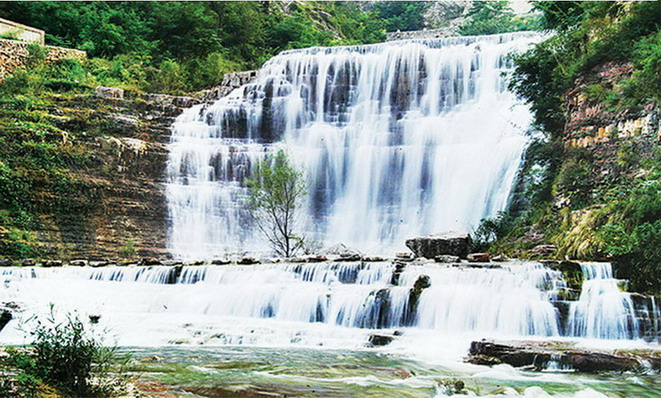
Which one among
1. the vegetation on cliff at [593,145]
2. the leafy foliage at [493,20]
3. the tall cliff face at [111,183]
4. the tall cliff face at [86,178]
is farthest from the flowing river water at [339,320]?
the leafy foliage at [493,20]

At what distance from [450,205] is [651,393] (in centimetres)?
1665

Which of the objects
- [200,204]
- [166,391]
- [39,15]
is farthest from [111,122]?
[166,391]

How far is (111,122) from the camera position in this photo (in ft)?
84.6

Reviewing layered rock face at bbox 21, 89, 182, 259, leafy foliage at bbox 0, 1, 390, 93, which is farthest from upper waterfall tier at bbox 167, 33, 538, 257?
leafy foliage at bbox 0, 1, 390, 93

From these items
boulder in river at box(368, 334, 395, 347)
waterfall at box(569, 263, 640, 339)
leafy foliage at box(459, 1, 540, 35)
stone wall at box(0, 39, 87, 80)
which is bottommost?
boulder in river at box(368, 334, 395, 347)

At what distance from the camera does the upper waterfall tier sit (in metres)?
24.6

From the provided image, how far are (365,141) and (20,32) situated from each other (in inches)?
738

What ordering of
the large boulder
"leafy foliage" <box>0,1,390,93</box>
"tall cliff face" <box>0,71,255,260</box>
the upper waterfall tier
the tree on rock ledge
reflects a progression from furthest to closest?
"leafy foliage" <box>0,1,390,93</box> → the upper waterfall tier → the tree on rock ledge → "tall cliff face" <box>0,71,255,260</box> → the large boulder

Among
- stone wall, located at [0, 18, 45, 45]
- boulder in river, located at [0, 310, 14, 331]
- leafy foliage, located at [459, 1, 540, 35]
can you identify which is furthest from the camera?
leafy foliage, located at [459, 1, 540, 35]

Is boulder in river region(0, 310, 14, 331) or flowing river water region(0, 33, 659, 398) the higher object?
flowing river water region(0, 33, 659, 398)

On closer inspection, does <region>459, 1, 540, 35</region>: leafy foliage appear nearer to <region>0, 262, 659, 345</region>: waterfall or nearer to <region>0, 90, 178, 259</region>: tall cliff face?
<region>0, 90, 178, 259</region>: tall cliff face

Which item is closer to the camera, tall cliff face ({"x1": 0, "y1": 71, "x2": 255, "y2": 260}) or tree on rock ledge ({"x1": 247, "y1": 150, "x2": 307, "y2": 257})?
tall cliff face ({"x1": 0, "y1": 71, "x2": 255, "y2": 260})

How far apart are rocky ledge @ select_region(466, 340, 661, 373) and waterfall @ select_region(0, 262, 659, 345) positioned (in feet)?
5.22

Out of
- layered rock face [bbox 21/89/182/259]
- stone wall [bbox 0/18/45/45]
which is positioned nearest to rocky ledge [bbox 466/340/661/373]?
layered rock face [bbox 21/89/182/259]
